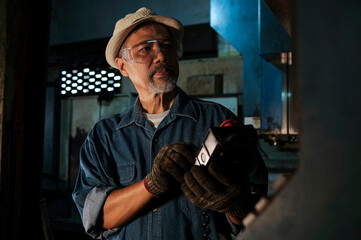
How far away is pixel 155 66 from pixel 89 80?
3426 millimetres

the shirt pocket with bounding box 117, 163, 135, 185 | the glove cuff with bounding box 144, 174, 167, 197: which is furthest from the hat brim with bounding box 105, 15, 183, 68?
the glove cuff with bounding box 144, 174, 167, 197

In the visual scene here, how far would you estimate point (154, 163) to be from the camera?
102cm

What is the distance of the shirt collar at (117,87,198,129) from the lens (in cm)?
136

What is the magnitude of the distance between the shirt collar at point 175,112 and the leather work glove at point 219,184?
19.8 inches

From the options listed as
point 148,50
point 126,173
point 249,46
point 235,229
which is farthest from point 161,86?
point 249,46

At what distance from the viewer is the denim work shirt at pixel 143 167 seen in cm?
118

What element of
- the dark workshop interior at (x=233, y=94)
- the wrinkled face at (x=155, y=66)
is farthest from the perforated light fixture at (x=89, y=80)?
the wrinkled face at (x=155, y=66)

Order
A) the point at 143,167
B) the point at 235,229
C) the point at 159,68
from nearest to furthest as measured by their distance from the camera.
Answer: the point at 235,229 → the point at 143,167 → the point at 159,68

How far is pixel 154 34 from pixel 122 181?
2.58 ft

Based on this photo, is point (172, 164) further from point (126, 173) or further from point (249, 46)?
point (249, 46)

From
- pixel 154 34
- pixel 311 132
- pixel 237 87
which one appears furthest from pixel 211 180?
pixel 237 87

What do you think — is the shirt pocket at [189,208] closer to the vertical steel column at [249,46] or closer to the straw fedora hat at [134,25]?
the straw fedora hat at [134,25]

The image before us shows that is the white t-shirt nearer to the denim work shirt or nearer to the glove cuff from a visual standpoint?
the denim work shirt

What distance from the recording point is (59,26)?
20.0ft
